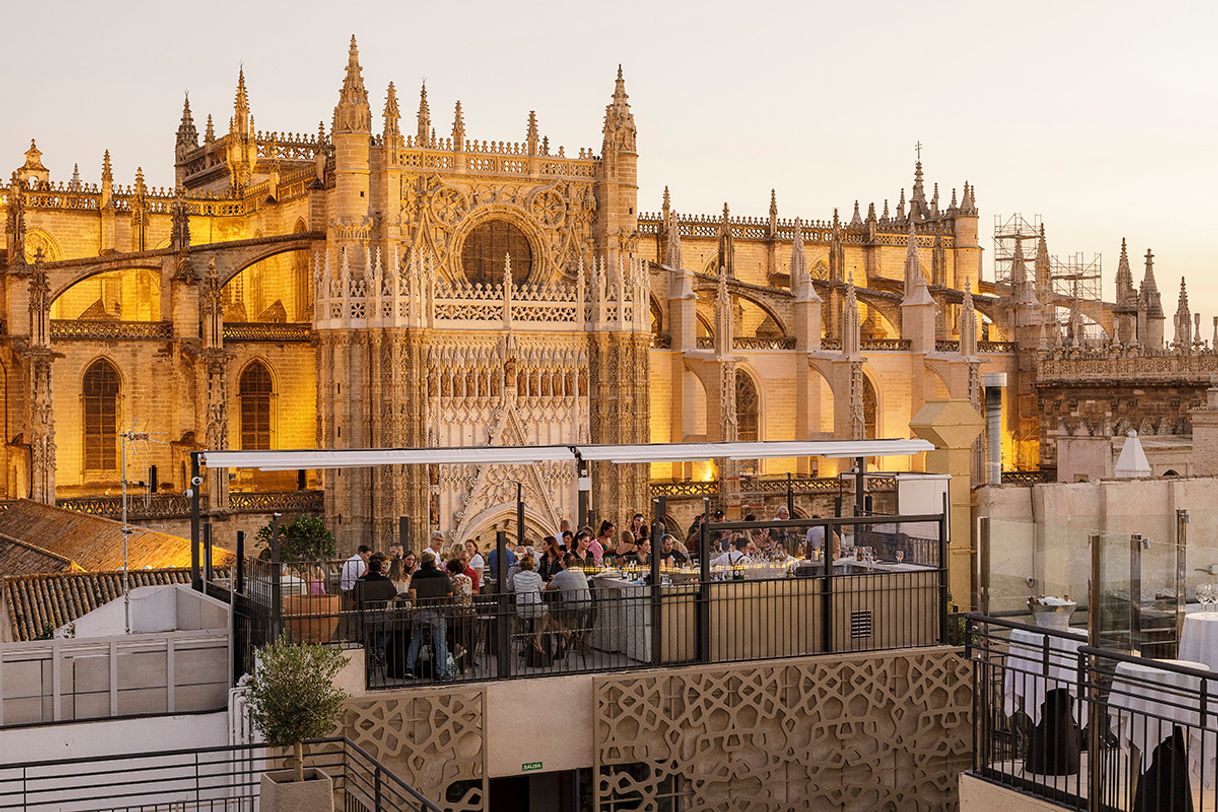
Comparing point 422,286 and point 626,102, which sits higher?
point 626,102

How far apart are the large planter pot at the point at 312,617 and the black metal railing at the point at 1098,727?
240 inches

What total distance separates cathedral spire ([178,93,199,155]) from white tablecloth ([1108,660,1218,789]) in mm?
48595

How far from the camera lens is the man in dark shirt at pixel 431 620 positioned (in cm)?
1556

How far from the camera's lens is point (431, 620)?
15586mm

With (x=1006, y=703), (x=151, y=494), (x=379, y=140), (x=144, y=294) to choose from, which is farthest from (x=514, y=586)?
(x=144, y=294)

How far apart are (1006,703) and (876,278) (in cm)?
4053

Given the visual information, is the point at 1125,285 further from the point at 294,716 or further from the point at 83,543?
the point at 294,716

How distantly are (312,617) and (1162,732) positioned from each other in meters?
7.83

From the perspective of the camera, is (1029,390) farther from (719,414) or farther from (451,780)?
(451,780)

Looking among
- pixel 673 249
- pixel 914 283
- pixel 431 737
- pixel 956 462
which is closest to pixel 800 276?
pixel 914 283

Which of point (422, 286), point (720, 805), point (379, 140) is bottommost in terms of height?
point (720, 805)

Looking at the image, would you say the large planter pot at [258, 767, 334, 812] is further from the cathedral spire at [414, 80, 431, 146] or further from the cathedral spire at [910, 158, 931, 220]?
the cathedral spire at [910, 158, 931, 220]

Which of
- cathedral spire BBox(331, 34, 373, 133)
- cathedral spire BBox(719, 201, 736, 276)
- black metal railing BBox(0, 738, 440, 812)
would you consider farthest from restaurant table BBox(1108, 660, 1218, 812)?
cathedral spire BBox(719, 201, 736, 276)

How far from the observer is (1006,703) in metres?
13.2
